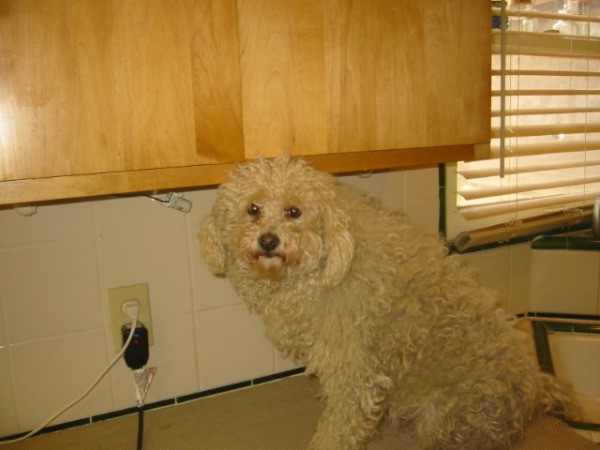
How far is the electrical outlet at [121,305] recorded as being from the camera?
46.9 inches

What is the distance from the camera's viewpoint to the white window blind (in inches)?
62.8

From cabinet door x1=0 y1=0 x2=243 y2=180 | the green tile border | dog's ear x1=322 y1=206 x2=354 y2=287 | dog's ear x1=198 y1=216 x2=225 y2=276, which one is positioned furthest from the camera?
the green tile border

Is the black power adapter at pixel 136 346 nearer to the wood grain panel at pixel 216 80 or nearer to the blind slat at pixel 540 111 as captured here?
the wood grain panel at pixel 216 80

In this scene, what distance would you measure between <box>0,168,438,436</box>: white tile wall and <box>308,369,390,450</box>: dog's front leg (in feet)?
1.29

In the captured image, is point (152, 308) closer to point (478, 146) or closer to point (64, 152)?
point (64, 152)

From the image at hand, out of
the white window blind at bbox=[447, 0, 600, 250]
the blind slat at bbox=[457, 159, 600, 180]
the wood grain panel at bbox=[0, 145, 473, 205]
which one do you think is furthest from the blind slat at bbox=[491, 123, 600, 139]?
the wood grain panel at bbox=[0, 145, 473, 205]

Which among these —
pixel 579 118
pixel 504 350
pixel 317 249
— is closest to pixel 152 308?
pixel 317 249

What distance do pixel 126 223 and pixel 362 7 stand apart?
0.73m

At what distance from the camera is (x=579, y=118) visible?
1.86 m

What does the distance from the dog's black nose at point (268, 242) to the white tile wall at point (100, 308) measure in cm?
34

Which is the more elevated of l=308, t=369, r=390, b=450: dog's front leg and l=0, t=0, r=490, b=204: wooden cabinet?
l=0, t=0, r=490, b=204: wooden cabinet

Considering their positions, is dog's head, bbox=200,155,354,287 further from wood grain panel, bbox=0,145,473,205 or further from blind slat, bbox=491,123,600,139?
blind slat, bbox=491,123,600,139

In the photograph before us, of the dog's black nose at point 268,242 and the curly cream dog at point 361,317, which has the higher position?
the dog's black nose at point 268,242

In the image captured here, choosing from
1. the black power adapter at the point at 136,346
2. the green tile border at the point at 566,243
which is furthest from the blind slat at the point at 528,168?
the black power adapter at the point at 136,346
